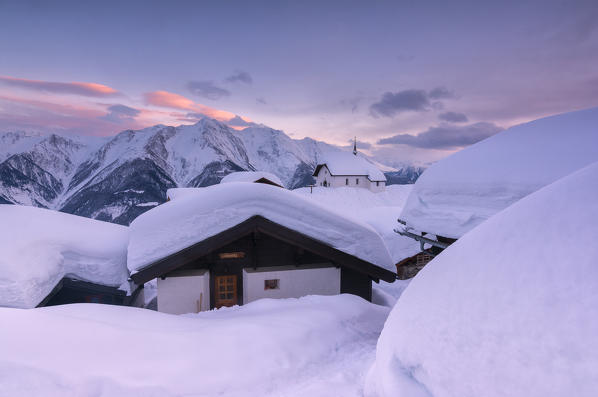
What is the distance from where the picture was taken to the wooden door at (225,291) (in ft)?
26.0

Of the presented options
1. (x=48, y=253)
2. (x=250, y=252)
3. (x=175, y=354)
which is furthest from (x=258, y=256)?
(x=48, y=253)

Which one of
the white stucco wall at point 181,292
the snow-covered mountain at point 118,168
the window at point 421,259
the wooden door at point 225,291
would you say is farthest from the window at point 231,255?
the snow-covered mountain at point 118,168

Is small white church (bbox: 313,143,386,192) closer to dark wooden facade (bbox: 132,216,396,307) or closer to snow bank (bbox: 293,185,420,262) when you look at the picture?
snow bank (bbox: 293,185,420,262)

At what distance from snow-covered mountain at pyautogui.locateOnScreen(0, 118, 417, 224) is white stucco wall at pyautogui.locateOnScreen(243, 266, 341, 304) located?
9064 centimetres

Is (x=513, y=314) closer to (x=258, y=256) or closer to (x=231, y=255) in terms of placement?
(x=258, y=256)

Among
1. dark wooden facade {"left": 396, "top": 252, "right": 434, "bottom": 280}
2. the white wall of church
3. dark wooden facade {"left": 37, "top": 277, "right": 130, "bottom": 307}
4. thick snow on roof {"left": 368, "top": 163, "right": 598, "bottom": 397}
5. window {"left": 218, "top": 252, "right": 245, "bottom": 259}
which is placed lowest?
dark wooden facade {"left": 396, "top": 252, "right": 434, "bottom": 280}

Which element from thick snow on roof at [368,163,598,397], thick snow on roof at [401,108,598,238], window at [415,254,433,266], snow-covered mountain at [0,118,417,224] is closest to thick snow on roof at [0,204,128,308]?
thick snow on roof at [368,163,598,397]

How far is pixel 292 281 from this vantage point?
8.17 meters

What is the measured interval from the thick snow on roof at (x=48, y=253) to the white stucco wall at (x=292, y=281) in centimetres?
574

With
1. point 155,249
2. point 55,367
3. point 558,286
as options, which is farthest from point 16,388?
point 558,286

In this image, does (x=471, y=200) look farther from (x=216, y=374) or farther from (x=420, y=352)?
(x=216, y=374)

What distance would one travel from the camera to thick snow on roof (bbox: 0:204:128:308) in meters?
7.71

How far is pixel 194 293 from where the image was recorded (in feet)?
24.8

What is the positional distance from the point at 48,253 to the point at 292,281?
340 inches
